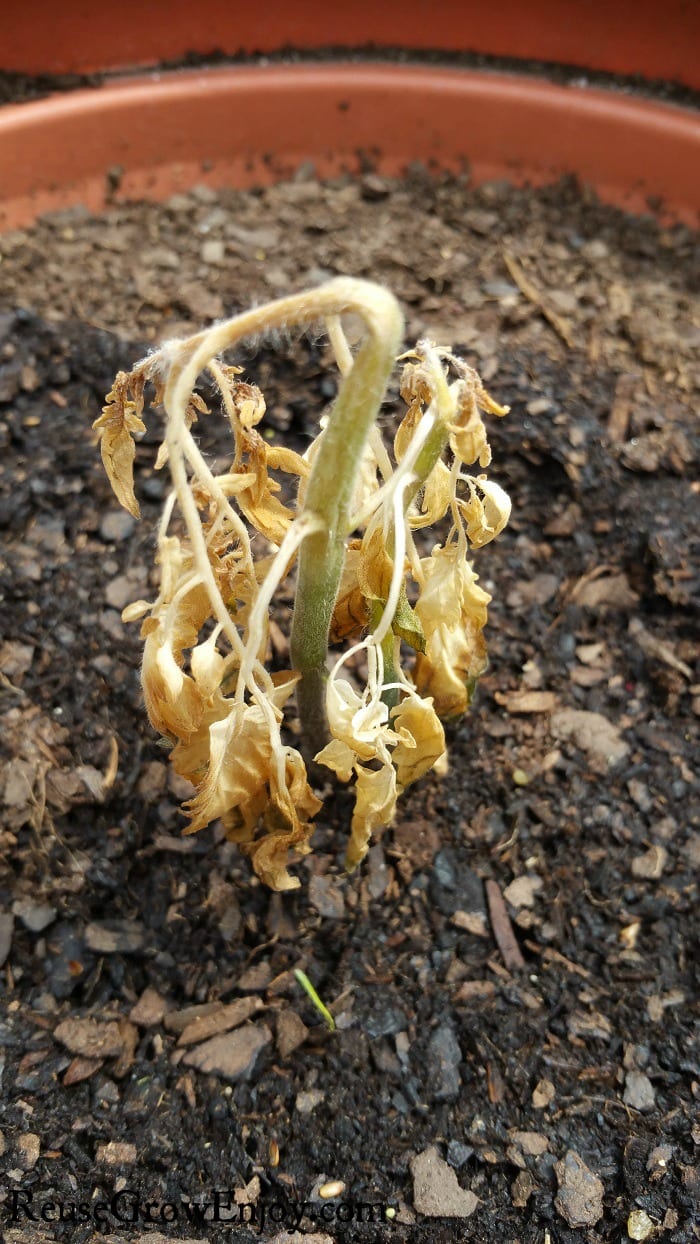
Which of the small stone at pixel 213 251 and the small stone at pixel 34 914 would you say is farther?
the small stone at pixel 213 251

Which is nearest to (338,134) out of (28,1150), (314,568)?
(314,568)

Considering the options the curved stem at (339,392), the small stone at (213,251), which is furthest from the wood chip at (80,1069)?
the small stone at (213,251)

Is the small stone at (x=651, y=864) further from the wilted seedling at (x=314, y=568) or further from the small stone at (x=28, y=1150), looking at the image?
the small stone at (x=28, y=1150)

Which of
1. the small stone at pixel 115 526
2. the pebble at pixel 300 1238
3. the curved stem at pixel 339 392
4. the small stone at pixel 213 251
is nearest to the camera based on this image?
the curved stem at pixel 339 392

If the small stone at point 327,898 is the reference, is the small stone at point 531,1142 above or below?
below

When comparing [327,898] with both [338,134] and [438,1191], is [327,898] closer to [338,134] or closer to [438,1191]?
[438,1191]

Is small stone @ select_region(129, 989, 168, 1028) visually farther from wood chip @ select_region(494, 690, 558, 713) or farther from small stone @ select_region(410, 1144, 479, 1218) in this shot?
wood chip @ select_region(494, 690, 558, 713)

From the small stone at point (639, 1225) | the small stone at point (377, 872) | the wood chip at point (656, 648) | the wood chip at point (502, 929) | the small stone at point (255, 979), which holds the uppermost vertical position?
the wood chip at point (656, 648)
